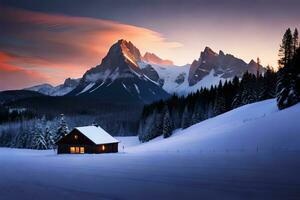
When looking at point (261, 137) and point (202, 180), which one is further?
point (261, 137)

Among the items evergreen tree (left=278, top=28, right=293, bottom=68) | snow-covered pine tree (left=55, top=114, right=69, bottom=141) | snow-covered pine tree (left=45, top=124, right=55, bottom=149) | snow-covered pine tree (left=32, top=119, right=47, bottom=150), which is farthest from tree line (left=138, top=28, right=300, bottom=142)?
snow-covered pine tree (left=32, top=119, right=47, bottom=150)

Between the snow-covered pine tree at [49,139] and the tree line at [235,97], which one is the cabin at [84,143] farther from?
the tree line at [235,97]

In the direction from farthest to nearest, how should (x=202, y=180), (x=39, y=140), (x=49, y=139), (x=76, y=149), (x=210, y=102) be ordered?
(x=210, y=102), (x=49, y=139), (x=39, y=140), (x=76, y=149), (x=202, y=180)

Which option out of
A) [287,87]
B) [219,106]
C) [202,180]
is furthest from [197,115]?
[202,180]

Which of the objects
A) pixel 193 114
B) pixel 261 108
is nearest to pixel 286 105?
pixel 261 108

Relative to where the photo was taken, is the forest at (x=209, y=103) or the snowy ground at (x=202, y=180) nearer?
the snowy ground at (x=202, y=180)

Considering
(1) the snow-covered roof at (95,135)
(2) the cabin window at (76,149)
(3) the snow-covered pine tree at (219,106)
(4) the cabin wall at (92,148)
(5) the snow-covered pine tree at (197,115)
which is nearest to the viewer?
(4) the cabin wall at (92,148)

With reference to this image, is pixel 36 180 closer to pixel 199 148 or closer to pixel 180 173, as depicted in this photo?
pixel 180 173

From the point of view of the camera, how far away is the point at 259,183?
22750 millimetres

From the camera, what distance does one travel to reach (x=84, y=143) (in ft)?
243

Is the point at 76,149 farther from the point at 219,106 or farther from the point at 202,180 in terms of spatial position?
the point at 202,180

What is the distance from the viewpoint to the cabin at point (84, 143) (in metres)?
73.2

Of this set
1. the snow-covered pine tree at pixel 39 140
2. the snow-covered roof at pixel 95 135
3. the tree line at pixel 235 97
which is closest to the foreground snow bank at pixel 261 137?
the tree line at pixel 235 97

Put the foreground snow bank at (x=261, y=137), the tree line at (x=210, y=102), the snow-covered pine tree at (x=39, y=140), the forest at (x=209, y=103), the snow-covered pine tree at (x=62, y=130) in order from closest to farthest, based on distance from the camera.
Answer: the foreground snow bank at (x=261, y=137) < the forest at (x=209, y=103) < the snow-covered pine tree at (x=62, y=130) < the tree line at (x=210, y=102) < the snow-covered pine tree at (x=39, y=140)
